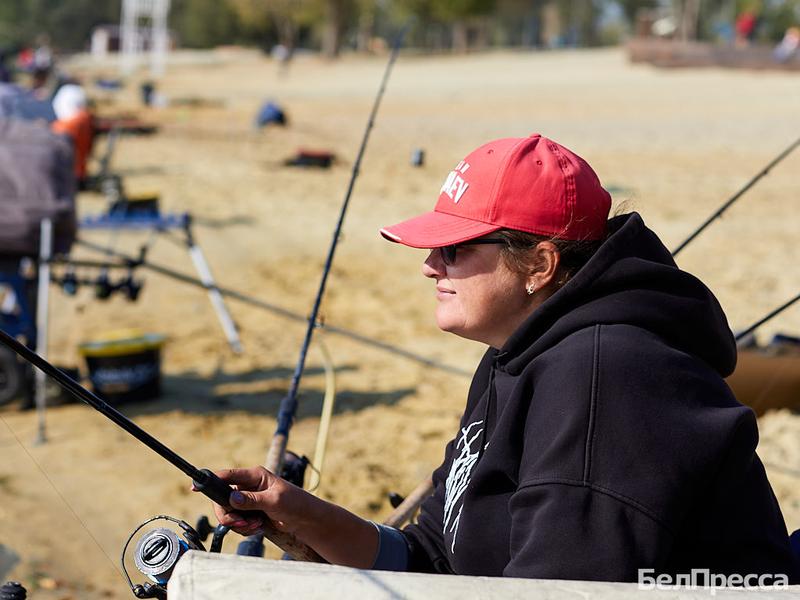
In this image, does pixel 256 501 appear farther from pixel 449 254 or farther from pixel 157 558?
pixel 449 254

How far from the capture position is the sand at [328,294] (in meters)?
4.79

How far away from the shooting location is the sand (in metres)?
4.79

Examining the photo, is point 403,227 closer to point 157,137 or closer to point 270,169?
point 270,169

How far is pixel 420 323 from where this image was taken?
26.5 feet

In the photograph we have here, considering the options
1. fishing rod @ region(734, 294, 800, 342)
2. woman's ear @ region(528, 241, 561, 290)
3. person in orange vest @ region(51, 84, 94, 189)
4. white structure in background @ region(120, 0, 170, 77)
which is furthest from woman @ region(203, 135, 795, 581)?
white structure in background @ region(120, 0, 170, 77)

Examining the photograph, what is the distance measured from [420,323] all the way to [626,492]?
21.2 feet

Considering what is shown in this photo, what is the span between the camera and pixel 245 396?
6512 millimetres

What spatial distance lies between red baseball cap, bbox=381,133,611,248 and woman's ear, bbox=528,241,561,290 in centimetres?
3

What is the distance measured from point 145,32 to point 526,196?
5481 centimetres

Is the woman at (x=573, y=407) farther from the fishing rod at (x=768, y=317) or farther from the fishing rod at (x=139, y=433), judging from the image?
the fishing rod at (x=768, y=317)

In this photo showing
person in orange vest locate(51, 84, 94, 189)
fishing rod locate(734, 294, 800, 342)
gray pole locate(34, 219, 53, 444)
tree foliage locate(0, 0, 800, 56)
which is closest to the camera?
fishing rod locate(734, 294, 800, 342)

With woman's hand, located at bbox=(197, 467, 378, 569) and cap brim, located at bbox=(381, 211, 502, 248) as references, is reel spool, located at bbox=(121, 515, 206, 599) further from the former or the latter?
cap brim, located at bbox=(381, 211, 502, 248)

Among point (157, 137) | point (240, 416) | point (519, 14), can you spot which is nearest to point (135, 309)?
point (240, 416)

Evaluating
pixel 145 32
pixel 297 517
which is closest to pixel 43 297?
pixel 297 517
